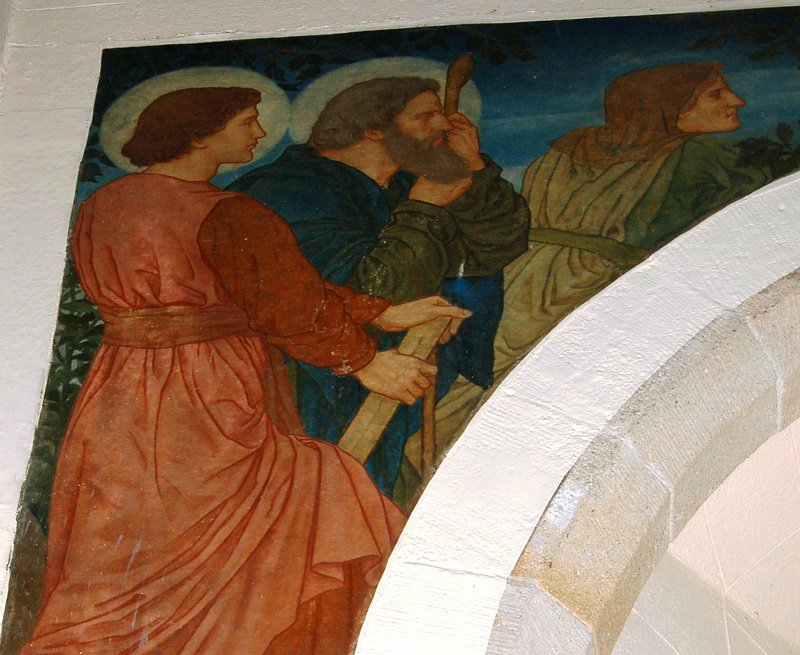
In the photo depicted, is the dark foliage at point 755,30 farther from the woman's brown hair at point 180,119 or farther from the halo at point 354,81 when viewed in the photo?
the woman's brown hair at point 180,119

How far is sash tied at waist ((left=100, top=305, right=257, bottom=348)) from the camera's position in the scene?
9.45 feet

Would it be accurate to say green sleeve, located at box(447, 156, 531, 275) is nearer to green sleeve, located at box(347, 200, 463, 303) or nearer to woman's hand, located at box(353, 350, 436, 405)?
green sleeve, located at box(347, 200, 463, 303)

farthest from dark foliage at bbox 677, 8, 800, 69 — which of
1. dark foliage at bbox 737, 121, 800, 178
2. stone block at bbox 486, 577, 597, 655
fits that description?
stone block at bbox 486, 577, 597, 655

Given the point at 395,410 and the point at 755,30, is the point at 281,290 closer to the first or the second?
the point at 395,410

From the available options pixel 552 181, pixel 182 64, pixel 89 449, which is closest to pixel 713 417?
pixel 552 181

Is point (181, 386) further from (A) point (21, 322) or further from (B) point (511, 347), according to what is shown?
(B) point (511, 347)

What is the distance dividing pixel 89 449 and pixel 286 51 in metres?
1.51

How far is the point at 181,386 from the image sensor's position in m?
2.80

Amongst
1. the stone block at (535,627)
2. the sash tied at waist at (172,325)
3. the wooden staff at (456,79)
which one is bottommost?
the stone block at (535,627)

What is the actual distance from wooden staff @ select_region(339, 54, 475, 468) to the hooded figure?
3 centimetres

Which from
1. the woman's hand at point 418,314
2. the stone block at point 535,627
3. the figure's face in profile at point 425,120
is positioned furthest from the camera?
the figure's face in profile at point 425,120

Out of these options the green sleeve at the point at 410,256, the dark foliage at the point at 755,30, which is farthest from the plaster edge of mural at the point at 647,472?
the dark foliage at the point at 755,30

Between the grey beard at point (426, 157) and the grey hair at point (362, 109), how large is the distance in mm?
74

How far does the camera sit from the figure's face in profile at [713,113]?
10.0 ft
